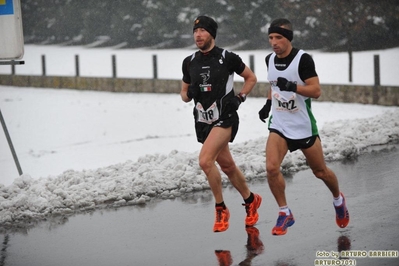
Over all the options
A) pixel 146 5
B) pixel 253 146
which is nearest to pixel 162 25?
pixel 146 5

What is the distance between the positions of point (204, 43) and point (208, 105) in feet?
1.89

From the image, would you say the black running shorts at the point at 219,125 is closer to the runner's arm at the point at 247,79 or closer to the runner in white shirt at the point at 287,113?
the runner's arm at the point at 247,79

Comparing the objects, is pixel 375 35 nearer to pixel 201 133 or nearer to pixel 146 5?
pixel 146 5

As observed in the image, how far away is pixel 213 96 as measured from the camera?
830 centimetres

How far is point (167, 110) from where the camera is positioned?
75.4 ft

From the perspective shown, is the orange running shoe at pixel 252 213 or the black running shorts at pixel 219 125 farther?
the orange running shoe at pixel 252 213

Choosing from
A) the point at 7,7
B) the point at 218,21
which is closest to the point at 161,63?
the point at 218,21

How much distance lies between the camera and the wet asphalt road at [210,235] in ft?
24.5

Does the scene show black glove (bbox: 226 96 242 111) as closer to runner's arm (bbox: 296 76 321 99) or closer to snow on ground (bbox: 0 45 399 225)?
runner's arm (bbox: 296 76 321 99)

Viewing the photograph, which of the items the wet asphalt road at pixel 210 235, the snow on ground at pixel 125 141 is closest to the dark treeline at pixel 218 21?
the snow on ground at pixel 125 141

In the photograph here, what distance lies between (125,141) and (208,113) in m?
9.10

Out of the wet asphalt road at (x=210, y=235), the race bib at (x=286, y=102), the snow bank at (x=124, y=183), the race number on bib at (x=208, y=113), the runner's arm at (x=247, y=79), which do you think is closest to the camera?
the wet asphalt road at (x=210, y=235)

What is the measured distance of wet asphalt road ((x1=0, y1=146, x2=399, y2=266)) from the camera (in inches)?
295

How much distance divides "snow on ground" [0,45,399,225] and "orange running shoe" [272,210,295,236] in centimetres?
252
